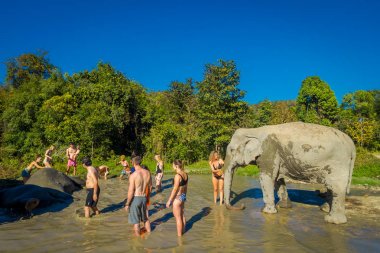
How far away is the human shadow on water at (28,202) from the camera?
9180 mm

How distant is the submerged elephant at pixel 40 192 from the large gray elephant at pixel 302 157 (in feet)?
19.6

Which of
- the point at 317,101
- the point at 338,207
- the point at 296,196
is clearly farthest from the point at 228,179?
the point at 317,101

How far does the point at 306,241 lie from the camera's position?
23.4 feet

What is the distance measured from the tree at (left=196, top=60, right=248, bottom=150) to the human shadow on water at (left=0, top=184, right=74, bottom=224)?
1922 centimetres

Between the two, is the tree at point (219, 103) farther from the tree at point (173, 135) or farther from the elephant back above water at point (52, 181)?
the elephant back above water at point (52, 181)

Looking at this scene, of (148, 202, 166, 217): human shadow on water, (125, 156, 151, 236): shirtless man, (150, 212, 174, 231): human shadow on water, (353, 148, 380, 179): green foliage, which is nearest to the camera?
(125, 156, 151, 236): shirtless man

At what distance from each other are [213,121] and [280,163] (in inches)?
766

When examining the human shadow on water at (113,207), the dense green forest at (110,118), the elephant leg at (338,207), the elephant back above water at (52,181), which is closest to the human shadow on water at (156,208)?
the human shadow on water at (113,207)

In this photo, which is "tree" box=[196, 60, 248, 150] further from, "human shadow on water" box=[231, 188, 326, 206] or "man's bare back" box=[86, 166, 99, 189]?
"man's bare back" box=[86, 166, 99, 189]

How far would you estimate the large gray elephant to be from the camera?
8.90 m

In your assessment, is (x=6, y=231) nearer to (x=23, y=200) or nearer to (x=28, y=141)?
(x=23, y=200)

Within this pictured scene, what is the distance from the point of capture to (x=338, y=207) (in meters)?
8.77

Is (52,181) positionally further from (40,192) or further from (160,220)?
(160,220)

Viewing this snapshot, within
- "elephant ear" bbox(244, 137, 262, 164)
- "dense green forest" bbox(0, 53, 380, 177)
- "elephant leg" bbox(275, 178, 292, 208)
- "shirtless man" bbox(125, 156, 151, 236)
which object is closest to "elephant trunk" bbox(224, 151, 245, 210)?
"elephant ear" bbox(244, 137, 262, 164)
